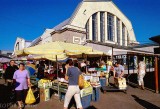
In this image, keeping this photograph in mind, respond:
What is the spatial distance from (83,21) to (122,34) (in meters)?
10.8

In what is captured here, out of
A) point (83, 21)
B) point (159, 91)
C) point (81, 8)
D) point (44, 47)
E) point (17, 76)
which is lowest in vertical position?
point (159, 91)

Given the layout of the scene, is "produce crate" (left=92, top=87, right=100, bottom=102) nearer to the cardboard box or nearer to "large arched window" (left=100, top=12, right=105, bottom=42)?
the cardboard box

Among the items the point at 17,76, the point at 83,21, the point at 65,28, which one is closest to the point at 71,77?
the point at 17,76

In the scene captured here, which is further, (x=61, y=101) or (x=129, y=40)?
(x=129, y=40)

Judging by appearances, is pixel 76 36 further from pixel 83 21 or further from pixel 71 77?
pixel 71 77

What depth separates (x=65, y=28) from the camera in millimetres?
28516

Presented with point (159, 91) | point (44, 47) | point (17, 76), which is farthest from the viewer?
point (159, 91)

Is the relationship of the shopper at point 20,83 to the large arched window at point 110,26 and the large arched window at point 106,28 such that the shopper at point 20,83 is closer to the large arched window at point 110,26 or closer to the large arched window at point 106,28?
the large arched window at point 106,28

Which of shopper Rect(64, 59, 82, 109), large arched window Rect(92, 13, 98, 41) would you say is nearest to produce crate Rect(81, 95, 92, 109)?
shopper Rect(64, 59, 82, 109)

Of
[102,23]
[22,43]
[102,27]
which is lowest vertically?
[22,43]

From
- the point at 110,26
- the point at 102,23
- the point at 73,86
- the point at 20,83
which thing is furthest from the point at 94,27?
the point at 73,86

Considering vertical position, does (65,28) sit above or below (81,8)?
below

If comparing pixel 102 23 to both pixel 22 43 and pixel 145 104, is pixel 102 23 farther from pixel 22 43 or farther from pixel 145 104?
pixel 145 104

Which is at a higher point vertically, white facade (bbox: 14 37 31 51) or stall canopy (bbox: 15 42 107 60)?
white facade (bbox: 14 37 31 51)
